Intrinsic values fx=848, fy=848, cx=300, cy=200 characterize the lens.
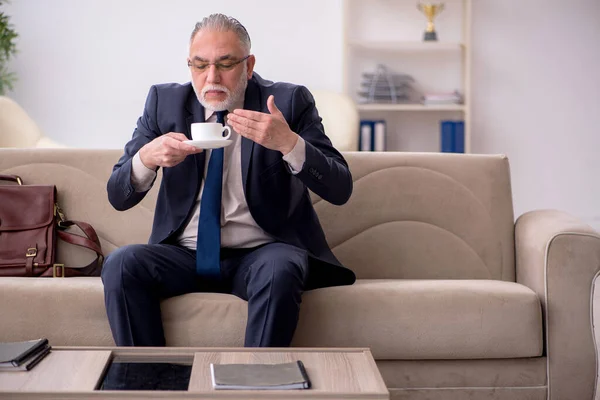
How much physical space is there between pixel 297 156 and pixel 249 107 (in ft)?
1.11

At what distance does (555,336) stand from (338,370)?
948 millimetres

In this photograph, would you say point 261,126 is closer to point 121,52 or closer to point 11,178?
point 11,178

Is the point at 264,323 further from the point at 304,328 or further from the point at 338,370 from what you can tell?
the point at 338,370

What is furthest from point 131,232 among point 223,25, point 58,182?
point 223,25

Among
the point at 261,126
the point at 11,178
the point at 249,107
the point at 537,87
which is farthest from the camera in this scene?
the point at 537,87

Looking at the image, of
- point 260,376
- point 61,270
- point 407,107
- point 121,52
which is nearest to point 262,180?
point 61,270

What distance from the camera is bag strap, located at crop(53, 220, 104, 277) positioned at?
252cm

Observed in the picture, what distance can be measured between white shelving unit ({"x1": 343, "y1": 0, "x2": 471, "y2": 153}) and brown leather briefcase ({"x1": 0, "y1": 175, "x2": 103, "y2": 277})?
3.10 meters

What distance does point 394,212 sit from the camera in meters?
2.64

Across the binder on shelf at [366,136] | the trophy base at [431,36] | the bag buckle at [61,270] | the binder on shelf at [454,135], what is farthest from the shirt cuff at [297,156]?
the trophy base at [431,36]

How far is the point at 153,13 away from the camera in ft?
17.5

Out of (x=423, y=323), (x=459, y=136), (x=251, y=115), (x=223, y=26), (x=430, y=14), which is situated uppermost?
(x=430, y=14)

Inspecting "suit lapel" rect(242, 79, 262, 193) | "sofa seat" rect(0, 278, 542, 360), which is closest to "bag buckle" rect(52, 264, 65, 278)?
"sofa seat" rect(0, 278, 542, 360)

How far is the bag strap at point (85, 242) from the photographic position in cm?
252
